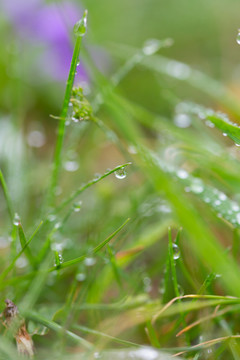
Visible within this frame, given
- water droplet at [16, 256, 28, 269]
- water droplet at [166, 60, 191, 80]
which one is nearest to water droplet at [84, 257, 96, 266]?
water droplet at [16, 256, 28, 269]

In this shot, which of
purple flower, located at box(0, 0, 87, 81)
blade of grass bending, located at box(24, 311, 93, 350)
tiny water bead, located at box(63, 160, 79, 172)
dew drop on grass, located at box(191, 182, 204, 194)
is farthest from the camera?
purple flower, located at box(0, 0, 87, 81)

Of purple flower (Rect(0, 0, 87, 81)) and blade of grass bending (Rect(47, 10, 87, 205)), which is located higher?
purple flower (Rect(0, 0, 87, 81))

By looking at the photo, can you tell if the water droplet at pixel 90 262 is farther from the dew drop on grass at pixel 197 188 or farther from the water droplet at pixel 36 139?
the water droplet at pixel 36 139

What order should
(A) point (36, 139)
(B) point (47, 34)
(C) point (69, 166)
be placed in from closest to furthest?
(C) point (69, 166), (A) point (36, 139), (B) point (47, 34)

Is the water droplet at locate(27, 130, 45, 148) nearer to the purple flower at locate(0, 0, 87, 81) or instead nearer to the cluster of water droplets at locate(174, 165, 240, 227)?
the purple flower at locate(0, 0, 87, 81)

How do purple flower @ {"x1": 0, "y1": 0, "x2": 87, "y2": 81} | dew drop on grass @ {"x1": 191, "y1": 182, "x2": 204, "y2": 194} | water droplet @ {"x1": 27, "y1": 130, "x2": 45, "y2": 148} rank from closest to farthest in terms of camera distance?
1. dew drop on grass @ {"x1": 191, "y1": 182, "x2": 204, "y2": 194}
2. water droplet @ {"x1": 27, "y1": 130, "x2": 45, "y2": 148}
3. purple flower @ {"x1": 0, "y1": 0, "x2": 87, "y2": 81}

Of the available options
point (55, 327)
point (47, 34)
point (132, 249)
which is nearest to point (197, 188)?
point (132, 249)

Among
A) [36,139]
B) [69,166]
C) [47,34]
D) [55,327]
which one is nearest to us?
[55,327]

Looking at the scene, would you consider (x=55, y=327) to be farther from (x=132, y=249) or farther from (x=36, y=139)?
(x=36, y=139)
